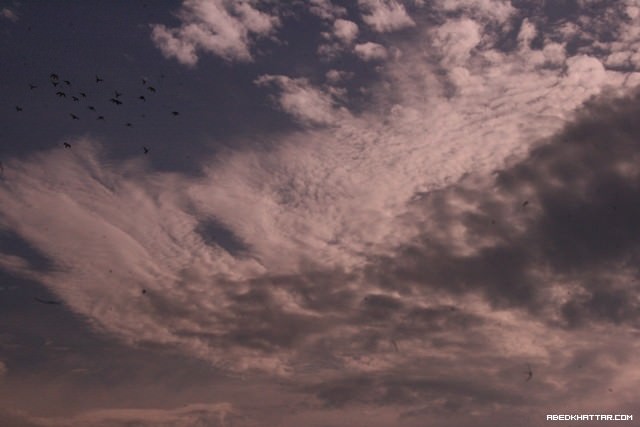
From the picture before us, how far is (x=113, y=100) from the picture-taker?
62.3 metres

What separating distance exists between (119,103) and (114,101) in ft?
2.55

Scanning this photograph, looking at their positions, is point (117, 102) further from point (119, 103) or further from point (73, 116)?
point (73, 116)

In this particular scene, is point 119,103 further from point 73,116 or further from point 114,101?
point 73,116

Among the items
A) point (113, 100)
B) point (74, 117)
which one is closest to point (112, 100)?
point (113, 100)

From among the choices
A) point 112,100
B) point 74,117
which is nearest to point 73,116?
point 74,117

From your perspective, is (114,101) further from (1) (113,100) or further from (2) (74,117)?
(2) (74,117)

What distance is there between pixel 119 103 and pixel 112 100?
3.66ft

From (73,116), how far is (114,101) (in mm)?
9800

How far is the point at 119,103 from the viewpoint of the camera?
62.7m

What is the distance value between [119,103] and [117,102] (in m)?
0.33

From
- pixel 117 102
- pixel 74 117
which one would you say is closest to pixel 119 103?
pixel 117 102

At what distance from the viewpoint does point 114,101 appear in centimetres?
6244

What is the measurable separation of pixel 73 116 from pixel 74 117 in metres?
0.21

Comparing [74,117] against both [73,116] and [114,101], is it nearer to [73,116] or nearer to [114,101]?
[73,116]
